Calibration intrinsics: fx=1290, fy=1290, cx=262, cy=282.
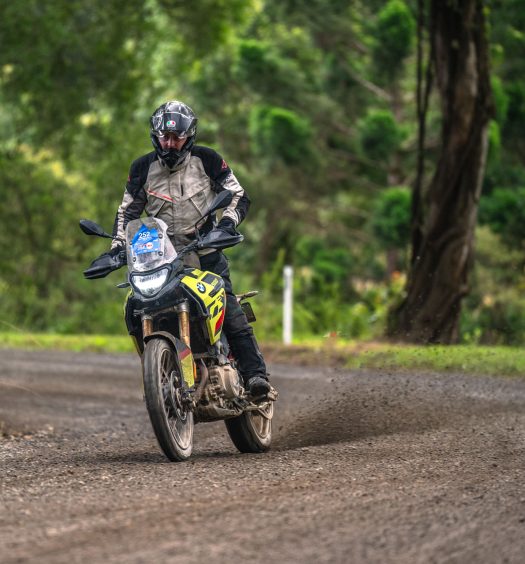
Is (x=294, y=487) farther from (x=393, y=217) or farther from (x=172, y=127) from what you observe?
(x=393, y=217)

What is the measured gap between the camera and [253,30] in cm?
3603

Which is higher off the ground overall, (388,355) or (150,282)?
(150,282)

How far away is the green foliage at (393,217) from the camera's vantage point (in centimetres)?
2802

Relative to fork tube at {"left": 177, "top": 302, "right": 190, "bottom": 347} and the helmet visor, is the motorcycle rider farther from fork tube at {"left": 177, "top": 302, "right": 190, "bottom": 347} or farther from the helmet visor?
fork tube at {"left": 177, "top": 302, "right": 190, "bottom": 347}

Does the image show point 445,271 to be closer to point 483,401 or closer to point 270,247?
point 483,401

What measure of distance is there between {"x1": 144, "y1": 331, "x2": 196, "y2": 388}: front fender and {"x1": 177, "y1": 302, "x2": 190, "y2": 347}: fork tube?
44mm

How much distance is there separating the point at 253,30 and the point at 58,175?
729cm

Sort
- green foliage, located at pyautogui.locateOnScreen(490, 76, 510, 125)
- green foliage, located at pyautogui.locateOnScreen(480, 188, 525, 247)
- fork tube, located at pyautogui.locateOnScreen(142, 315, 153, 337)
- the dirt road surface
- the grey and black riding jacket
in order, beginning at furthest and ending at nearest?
green foliage, located at pyautogui.locateOnScreen(480, 188, 525, 247)
green foliage, located at pyautogui.locateOnScreen(490, 76, 510, 125)
the grey and black riding jacket
fork tube, located at pyautogui.locateOnScreen(142, 315, 153, 337)
the dirt road surface

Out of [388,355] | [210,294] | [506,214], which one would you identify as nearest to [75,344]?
[388,355]

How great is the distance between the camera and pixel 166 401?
762 centimetres

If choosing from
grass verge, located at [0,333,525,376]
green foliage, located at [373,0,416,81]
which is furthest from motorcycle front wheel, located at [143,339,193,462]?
green foliage, located at [373,0,416,81]

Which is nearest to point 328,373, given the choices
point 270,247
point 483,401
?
point 483,401

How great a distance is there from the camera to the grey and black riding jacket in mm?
8242

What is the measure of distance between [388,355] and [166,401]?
9.16 metres
